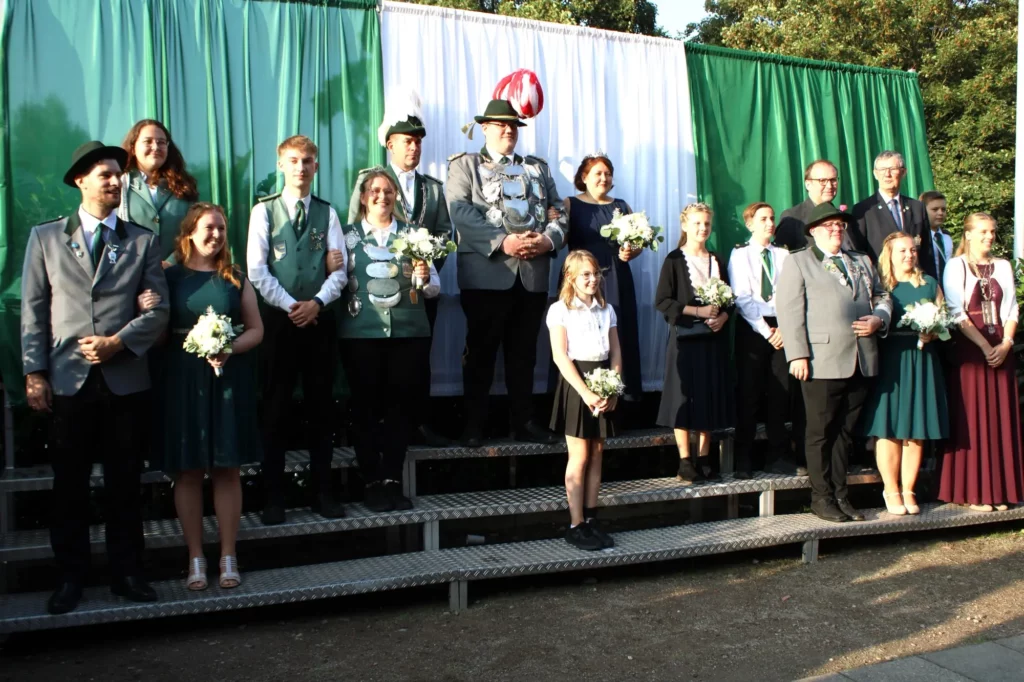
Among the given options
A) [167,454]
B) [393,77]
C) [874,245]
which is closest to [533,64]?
[393,77]

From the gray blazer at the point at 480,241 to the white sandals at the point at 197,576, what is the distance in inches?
88.2

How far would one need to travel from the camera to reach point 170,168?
5.03 metres

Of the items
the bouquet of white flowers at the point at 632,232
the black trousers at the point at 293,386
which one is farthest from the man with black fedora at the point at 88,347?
the bouquet of white flowers at the point at 632,232

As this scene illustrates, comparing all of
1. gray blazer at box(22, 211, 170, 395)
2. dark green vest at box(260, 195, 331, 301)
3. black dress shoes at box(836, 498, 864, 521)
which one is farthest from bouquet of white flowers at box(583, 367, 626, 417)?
gray blazer at box(22, 211, 170, 395)

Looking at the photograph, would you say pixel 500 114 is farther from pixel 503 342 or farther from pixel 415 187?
pixel 503 342

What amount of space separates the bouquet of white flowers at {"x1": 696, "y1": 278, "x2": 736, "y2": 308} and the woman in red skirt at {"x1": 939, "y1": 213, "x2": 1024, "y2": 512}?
148 centimetres

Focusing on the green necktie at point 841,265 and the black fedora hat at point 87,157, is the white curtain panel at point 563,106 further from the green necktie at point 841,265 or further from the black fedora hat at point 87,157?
the black fedora hat at point 87,157

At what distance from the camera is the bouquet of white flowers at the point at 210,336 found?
4355 millimetres

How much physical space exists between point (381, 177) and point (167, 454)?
6.08ft

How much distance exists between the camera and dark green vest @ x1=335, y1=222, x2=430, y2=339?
203 inches

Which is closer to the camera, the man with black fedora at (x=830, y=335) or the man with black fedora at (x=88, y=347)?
the man with black fedora at (x=88, y=347)

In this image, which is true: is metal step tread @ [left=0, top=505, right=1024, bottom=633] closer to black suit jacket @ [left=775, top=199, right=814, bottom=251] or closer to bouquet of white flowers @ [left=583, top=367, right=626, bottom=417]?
bouquet of white flowers @ [left=583, top=367, right=626, bottom=417]

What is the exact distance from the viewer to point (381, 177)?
5.25m

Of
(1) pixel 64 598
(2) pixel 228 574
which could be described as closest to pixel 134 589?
(1) pixel 64 598
